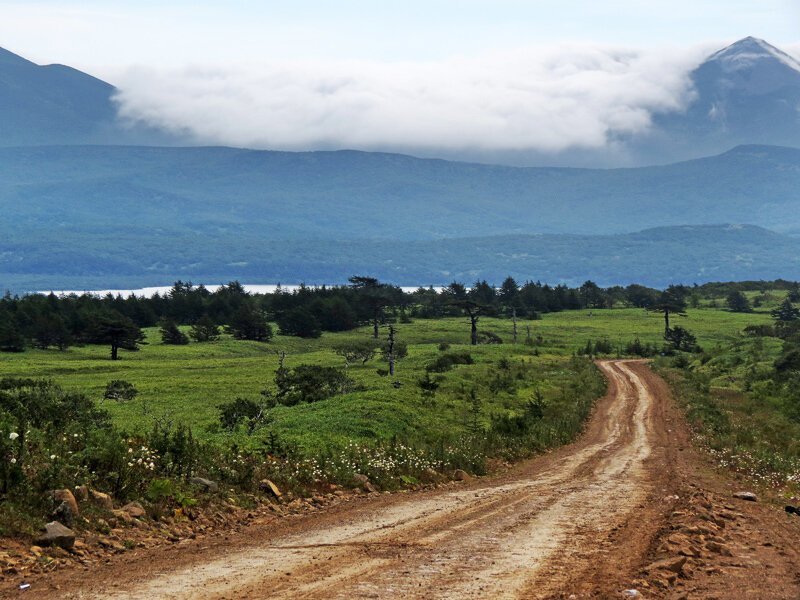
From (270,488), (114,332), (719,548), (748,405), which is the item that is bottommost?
(748,405)

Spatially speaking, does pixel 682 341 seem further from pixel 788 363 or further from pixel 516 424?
pixel 516 424

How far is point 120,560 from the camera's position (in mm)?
13477

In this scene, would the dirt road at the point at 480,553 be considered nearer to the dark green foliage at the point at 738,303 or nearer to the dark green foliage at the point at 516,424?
the dark green foliage at the point at 516,424

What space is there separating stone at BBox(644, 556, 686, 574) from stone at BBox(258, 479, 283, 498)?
866 centimetres

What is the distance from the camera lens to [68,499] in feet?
48.7

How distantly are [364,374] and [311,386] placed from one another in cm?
1529

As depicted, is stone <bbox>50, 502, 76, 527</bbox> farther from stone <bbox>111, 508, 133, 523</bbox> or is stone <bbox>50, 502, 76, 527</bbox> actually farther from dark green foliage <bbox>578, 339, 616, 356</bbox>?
dark green foliage <bbox>578, 339, 616, 356</bbox>

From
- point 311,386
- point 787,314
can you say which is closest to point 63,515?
point 311,386

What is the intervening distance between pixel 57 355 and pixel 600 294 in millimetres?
113294

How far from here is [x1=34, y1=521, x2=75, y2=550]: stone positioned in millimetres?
13562

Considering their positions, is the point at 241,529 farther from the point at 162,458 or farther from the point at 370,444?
the point at 370,444

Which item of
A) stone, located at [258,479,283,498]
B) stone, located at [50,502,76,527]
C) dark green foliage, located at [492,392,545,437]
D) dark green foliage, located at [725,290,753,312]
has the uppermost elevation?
dark green foliage, located at [725,290,753,312]

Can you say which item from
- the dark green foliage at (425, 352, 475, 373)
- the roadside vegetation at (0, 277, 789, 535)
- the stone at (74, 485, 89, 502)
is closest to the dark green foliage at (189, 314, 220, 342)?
the roadside vegetation at (0, 277, 789, 535)

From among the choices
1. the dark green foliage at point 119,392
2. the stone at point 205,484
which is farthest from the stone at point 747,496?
the dark green foliage at point 119,392
